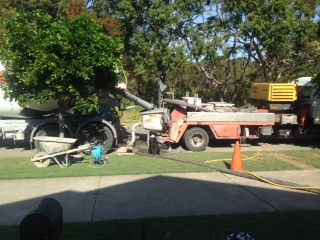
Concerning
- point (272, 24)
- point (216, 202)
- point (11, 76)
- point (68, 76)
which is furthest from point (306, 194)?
point (272, 24)

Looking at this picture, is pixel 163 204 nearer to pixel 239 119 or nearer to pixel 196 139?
pixel 196 139

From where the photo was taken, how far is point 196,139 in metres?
12.9

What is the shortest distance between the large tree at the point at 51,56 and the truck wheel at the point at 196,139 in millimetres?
3808

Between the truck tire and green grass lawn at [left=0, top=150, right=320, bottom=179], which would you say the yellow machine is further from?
the truck tire

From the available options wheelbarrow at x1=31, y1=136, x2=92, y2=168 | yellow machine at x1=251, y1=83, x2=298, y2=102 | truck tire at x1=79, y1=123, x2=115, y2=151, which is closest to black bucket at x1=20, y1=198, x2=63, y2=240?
wheelbarrow at x1=31, y1=136, x2=92, y2=168

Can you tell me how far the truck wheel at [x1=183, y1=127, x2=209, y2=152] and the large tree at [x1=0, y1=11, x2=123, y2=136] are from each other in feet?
12.5

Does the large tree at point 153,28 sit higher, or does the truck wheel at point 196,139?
the large tree at point 153,28

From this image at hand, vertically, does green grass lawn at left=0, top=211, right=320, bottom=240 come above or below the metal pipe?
below

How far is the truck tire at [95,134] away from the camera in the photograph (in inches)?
490

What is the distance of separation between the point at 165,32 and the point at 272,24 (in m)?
6.01

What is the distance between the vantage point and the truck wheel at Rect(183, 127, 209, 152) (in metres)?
12.8

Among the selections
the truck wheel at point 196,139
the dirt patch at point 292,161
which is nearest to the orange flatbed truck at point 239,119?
the truck wheel at point 196,139

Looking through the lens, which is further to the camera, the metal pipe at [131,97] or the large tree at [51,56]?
the metal pipe at [131,97]

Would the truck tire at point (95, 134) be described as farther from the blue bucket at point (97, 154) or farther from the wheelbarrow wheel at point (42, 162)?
the wheelbarrow wheel at point (42, 162)
